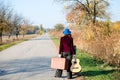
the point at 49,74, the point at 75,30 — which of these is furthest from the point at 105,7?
the point at 49,74

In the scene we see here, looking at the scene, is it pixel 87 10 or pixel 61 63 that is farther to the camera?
Result: pixel 87 10

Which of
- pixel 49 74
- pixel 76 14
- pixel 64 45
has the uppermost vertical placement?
pixel 76 14

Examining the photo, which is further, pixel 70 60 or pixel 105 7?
pixel 105 7

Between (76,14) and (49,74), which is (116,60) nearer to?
(49,74)

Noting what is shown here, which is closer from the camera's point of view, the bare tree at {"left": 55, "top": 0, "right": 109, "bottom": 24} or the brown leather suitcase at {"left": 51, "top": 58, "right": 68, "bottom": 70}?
the brown leather suitcase at {"left": 51, "top": 58, "right": 68, "bottom": 70}

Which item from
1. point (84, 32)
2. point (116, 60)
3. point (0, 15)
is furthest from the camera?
point (0, 15)

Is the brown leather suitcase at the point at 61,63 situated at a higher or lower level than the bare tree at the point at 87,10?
lower

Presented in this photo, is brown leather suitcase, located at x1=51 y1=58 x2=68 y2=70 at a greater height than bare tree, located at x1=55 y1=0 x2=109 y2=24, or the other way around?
bare tree, located at x1=55 y1=0 x2=109 y2=24

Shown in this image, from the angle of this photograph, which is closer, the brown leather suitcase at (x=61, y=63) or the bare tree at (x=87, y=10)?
the brown leather suitcase at (x=61, y=63)

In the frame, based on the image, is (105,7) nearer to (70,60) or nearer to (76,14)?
(76,14)

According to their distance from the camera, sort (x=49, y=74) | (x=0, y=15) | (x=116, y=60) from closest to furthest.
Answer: (x=49, y=74) → (x=116, y=60) → (x=0, y=15)

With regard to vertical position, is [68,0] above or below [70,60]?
above

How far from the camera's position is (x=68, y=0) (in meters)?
28.9

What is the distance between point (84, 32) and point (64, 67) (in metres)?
14.7
